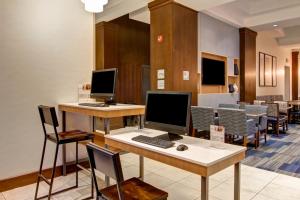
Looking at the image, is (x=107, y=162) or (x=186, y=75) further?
(x=186, y=75)

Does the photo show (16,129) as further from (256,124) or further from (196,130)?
(256,124)

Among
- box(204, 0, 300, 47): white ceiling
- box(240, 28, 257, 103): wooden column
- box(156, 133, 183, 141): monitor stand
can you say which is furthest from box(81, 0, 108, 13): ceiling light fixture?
box(240, 28, 257, 103): wooden column

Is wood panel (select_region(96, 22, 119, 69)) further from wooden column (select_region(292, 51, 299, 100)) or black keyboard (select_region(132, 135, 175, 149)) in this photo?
wooden column (select_region(292, 51, 299, 100))

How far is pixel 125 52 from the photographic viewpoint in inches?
254

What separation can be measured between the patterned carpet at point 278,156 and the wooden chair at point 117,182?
2720 millimetres

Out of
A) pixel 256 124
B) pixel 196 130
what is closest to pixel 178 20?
pixel 196 130

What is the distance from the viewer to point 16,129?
9.77 ft

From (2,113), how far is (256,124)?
455 centimetres

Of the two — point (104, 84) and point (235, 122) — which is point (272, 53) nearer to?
point (235, 122)

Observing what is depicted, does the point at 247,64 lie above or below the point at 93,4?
below

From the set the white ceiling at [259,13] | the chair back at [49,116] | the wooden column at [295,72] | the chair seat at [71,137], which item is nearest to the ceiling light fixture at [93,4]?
the chair back at [49,116]

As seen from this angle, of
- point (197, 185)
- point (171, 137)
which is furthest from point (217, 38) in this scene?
point (171, 137)

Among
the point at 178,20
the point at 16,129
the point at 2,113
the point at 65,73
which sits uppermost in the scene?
→ the point at 178,20

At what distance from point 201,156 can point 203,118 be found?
9.85 ft
